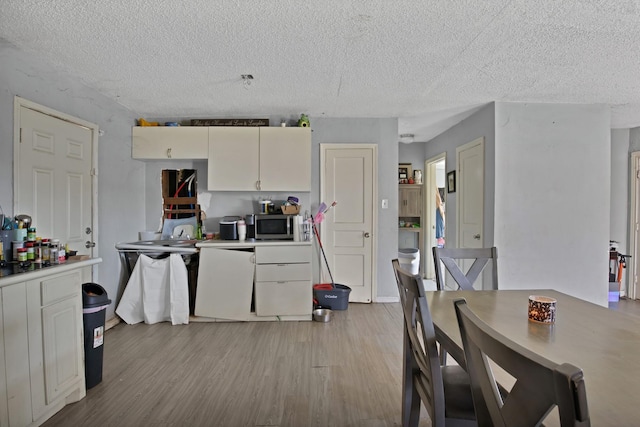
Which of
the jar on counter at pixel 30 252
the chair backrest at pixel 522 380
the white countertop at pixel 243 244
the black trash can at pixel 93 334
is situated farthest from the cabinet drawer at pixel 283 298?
the chair backrest at pixel 522 380

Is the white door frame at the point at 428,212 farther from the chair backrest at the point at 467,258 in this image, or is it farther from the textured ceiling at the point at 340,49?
the chair backrest at the point at 467,258

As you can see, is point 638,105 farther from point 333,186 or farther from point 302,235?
point 302,235

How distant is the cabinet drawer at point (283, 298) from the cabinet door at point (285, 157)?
1105 millimetres

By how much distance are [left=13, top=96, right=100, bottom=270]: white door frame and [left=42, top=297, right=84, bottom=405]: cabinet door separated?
35.3 inches

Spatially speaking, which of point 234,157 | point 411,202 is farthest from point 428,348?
point 411,202

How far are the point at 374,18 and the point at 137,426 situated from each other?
270 centimetres

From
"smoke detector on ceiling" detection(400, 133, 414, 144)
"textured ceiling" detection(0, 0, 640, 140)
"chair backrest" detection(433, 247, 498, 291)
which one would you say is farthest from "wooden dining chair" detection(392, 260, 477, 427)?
"smoke detector on ceiling" detection(400, 133, 414, 144)

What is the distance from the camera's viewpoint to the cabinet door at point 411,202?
6.03m

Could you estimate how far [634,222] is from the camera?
4.62 m

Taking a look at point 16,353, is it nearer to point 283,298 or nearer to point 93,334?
point 93,334

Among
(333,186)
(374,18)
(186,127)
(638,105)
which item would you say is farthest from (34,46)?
(638,105)

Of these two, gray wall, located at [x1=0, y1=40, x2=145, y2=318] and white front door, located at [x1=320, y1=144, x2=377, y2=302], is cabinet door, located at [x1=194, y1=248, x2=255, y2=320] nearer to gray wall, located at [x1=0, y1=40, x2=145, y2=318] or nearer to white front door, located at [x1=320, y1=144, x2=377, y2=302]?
gray wall, located at [x1=0, y1=40, x2=145, y2=318]

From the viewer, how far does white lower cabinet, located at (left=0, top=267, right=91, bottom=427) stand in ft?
5.50

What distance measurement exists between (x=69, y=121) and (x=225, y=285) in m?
2.03
